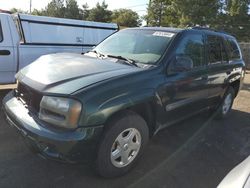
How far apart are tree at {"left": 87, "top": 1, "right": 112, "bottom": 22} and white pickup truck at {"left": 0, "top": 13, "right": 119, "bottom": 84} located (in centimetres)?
5340

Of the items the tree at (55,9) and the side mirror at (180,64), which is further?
the tree at (55,9)

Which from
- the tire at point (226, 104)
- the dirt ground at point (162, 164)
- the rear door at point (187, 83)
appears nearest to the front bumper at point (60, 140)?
the dirt ground at point (162, 164)

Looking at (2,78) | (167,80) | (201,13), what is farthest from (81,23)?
(201,13)

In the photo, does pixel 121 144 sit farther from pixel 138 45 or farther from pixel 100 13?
pixel 100 13

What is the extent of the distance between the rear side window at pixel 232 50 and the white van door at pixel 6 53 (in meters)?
4.44

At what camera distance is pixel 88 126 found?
2.96 m

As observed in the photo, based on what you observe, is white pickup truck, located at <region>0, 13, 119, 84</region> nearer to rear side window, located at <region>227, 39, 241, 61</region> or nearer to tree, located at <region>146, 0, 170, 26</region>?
rear side window, located at <region>227, 39, 241, 61</region>

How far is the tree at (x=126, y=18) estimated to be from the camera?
187 ft

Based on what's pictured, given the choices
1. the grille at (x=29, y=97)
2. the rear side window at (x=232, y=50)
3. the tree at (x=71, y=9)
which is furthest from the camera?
the tree at (x=71, y=9)

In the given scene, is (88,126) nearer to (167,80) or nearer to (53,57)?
(167,80)

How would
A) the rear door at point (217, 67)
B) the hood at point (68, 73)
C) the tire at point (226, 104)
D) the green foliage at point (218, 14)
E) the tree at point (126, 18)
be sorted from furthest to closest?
the tree at point (126, 18) < the green foliage at point (218, 14) < the tire at point (226, 104) < the rear door at point (217, 67) < the hood at point (68, 73)

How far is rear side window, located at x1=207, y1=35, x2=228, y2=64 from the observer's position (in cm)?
498

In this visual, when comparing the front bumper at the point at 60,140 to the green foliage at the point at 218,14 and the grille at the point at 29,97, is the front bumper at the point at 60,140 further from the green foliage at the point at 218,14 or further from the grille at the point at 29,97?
the green foliage at the point at 218,14

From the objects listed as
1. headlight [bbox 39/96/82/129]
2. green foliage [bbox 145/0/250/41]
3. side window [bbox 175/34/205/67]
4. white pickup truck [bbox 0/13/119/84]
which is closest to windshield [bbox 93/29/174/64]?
side window [bbox 175/34/205/67]
